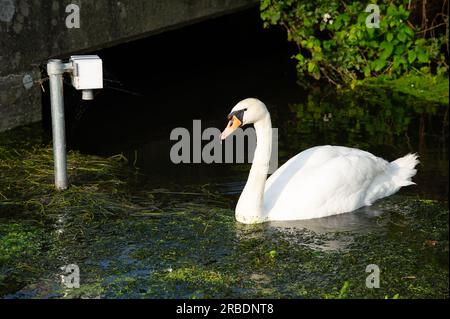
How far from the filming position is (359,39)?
11188 millimetres

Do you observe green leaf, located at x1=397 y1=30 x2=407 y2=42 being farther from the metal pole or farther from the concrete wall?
the metal pole

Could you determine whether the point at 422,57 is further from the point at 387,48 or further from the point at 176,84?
the point at 176,84

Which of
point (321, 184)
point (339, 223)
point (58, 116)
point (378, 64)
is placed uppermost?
point (378, 64)

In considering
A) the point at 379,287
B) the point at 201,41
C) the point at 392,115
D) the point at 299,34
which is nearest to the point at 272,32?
the point at 201,41

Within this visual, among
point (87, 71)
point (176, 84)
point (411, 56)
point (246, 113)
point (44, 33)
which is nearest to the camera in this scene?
point (246, 113)

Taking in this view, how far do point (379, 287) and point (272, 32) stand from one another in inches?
375

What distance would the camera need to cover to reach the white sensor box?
8102mm

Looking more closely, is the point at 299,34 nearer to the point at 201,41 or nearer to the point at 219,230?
the point at 201,41

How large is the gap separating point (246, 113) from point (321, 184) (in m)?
0.89

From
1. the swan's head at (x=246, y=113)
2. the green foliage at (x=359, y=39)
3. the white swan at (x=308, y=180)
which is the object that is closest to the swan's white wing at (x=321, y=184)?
the white swan at (x=308, y=180)

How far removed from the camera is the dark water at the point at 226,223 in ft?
20.9

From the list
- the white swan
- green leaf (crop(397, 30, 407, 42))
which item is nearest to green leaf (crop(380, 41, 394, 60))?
green leaf (crop(397, 30, 407, 42))

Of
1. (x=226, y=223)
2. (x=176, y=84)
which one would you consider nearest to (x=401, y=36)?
(x=176, y=84)

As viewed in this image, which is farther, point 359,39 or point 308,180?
point 359,39
